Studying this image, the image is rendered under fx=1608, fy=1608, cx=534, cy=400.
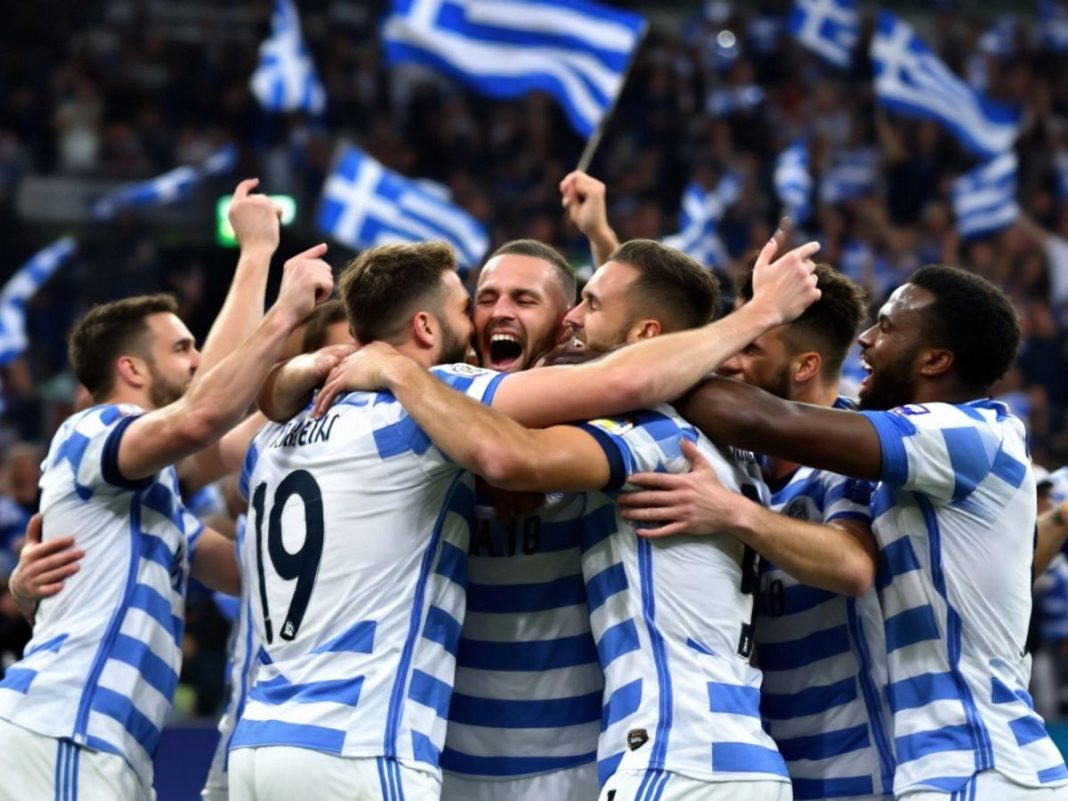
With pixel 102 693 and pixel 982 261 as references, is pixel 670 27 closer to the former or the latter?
pixel 982 261

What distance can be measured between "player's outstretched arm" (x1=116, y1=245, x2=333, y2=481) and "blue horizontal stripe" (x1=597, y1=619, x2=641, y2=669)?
1.36 m

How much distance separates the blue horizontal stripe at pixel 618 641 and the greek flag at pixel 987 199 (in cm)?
1112

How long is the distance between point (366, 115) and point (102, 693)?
1355 cm

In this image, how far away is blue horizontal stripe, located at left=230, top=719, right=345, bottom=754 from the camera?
4238 mm

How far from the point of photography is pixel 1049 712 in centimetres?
1068

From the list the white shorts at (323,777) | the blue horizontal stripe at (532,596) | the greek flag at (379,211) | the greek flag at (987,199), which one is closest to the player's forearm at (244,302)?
the blue horizontal stripe at (532,596)

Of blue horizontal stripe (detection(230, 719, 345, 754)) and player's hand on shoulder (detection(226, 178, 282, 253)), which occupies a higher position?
player's hand on shoulder (detection(226, 178, 282, 253))

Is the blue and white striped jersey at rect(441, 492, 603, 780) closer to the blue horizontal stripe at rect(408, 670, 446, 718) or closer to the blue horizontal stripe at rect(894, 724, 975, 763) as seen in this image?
the blue horizontal stripe at rect(408, 670, 446, 718)

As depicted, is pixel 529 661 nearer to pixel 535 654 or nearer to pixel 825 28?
pixel 535 654

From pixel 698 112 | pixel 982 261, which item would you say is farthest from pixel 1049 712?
pixel 698 112

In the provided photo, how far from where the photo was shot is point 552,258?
562cm

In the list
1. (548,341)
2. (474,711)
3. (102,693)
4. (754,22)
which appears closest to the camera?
(474,711)

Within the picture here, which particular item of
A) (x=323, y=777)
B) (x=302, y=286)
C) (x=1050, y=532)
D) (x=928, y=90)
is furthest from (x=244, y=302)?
(x=928, y=90)

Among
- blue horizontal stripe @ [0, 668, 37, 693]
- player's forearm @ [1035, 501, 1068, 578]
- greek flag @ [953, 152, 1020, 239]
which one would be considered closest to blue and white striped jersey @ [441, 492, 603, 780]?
blue horizontal stripe @ [0, 668, 37, 693]
